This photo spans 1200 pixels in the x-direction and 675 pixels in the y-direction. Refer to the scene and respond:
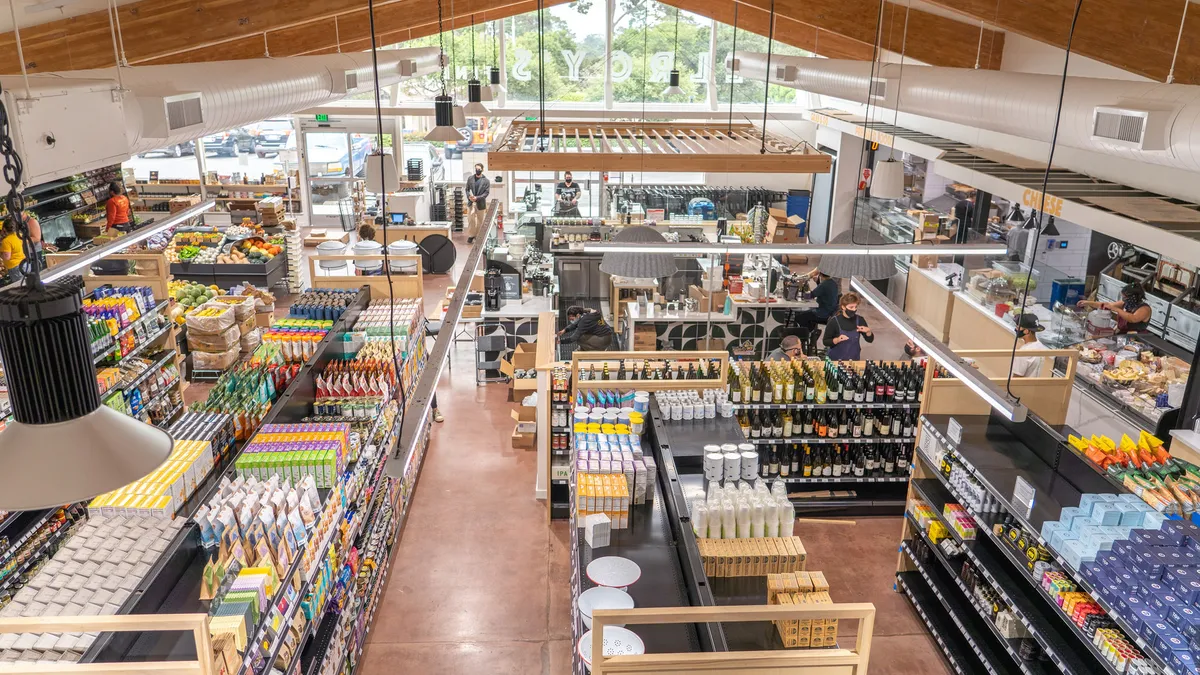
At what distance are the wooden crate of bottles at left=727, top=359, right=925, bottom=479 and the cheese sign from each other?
189cm

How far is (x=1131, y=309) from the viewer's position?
915 cm

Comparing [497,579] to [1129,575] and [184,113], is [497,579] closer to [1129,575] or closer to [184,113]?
[184,113]

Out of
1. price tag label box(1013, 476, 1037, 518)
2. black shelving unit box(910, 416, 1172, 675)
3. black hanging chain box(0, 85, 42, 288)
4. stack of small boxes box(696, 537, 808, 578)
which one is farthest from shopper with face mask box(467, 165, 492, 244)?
black hanging chain box(0, 85, 42, 288)

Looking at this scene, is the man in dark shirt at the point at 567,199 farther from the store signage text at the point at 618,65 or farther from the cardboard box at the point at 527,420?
the cardboard box at the point at 527,420

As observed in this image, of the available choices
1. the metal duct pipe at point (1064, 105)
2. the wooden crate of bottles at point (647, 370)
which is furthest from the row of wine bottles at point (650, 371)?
the metal duct pipe at point (1064, 105)

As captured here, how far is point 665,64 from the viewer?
18.6 meters

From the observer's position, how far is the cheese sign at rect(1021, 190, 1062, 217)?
25.2 ft

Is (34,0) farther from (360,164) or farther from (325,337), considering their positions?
(360,164)

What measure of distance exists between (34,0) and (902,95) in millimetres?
6536

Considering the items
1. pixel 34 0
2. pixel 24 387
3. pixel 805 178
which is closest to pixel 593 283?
pixel 805 178

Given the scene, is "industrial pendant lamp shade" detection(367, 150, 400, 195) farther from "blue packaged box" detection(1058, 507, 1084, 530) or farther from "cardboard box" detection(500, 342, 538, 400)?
"blue packaged box" detection(1058, 507, 1084, 530)

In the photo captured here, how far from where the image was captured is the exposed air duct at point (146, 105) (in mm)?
3279

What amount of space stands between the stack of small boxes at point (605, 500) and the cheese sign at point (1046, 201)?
15.9ft

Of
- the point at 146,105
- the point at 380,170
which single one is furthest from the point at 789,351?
the point at 146,105
